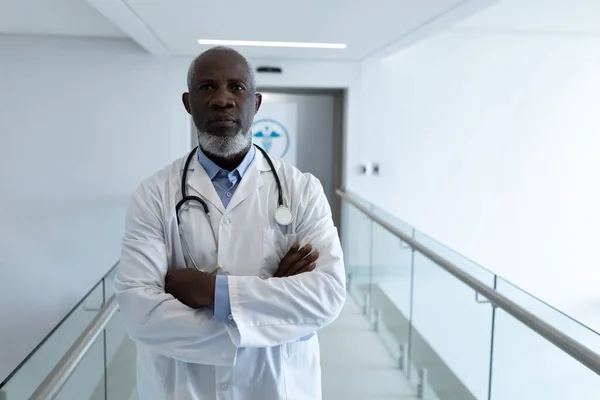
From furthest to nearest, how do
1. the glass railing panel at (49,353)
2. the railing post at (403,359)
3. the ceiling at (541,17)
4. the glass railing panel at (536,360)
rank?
the ceiling at (541,17), the railing post at (403,359), the glass railing panel at (536,360), the glass railing panel at (49,353)

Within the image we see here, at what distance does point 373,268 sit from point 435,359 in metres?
1.43

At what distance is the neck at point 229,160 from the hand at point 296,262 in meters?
0.31

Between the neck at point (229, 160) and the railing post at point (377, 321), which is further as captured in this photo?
the railing post at point (377, 321)

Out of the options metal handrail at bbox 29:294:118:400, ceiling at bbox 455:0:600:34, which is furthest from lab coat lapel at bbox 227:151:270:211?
ceiling at bbox 455:0:600:34

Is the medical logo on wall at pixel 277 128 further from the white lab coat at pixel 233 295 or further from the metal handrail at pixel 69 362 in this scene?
the white lab coat at pixel 233 295

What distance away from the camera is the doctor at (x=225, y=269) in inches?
52.3

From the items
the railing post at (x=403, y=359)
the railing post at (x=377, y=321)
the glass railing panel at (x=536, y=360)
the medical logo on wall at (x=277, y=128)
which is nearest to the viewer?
the glass railing panel at (x=536, y=360)

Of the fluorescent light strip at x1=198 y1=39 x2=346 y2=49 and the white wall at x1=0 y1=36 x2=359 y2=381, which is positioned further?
the white wall at x1=0 y1=36 x2=359 y2=381

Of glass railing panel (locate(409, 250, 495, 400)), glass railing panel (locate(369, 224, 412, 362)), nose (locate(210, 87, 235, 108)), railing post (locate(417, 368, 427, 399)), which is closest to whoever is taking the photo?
nose (locate(210, 87, 235, 108))

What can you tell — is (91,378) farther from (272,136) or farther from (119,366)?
(272,136)

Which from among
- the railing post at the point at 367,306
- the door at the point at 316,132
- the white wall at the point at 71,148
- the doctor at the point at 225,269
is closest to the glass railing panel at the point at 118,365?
the doctor at the point at 225,269

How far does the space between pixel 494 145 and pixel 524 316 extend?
4.21 metres

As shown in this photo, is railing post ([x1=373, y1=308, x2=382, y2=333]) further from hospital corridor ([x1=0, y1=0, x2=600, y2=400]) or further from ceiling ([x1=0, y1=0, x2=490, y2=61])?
ceiling ([x1=0, y1=0, x2=490, y2=61])

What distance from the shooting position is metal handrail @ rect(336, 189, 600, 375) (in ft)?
4.93
